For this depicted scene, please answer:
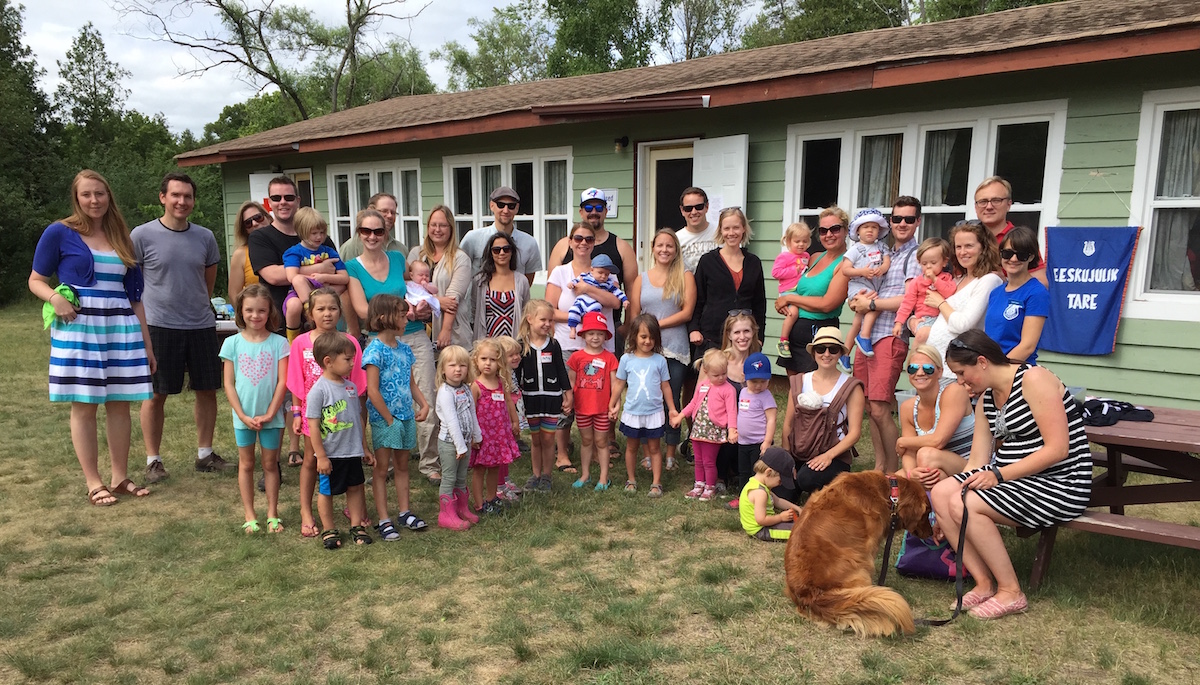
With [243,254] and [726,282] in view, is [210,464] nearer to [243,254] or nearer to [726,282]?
[243,254]

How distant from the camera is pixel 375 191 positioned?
11.5m

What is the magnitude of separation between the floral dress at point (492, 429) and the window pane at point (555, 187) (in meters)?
5.48

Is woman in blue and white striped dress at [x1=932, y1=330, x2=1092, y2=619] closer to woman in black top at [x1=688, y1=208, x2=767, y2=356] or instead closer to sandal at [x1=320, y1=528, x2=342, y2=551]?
woman in black top at [x1=688, y1=208, x2=767, y2=356]

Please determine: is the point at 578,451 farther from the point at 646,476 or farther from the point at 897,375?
the point at 897,375

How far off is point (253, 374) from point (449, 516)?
1359 mm

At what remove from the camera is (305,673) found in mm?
2660

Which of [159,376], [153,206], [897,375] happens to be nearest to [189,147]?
[153,206]

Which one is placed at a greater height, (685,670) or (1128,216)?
(1128,216)

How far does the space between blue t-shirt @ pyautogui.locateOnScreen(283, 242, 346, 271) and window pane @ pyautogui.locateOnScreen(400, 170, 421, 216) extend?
678 cm

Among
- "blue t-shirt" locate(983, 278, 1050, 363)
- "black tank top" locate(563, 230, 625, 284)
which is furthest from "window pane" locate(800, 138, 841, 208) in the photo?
"blue t-shirt" locate(983, 278, 1050, 363)

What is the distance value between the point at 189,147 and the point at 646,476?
1836 inches

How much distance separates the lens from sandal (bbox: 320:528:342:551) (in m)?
3.81

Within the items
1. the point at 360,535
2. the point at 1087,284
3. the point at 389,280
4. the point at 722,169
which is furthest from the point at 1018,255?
the point at 722,169

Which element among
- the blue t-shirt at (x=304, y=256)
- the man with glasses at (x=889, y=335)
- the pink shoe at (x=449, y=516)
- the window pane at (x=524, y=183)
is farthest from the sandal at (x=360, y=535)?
the window pane at (x=524, y=183)
